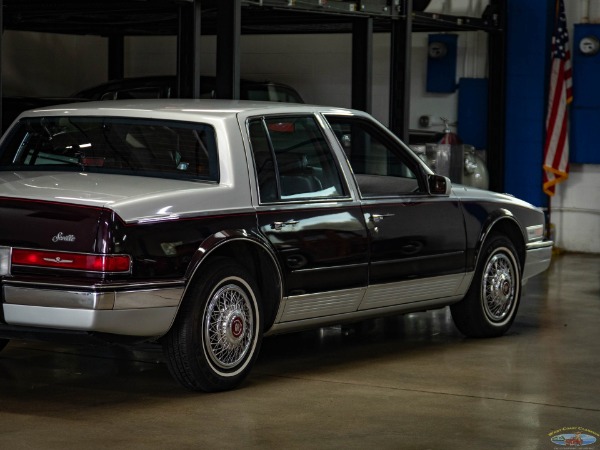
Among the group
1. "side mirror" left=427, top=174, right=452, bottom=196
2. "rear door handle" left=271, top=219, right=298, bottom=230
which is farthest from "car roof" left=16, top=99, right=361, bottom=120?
"side mirror" left=427, top=174, right=452, bottom=196

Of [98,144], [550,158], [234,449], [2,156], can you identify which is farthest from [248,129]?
[550,158]

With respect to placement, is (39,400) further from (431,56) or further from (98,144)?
(431,56)

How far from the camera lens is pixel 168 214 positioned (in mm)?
6082

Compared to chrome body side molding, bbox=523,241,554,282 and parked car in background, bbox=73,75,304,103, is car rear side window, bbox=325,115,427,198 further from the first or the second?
parked car in background, bbox=73,75,304,103

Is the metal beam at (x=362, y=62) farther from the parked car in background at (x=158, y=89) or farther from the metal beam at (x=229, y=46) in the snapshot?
the parked car in background at (x=158, y=89)

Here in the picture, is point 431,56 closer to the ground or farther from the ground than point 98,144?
farther from the ground

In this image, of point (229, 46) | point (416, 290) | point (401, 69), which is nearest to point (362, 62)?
point (401, 69)

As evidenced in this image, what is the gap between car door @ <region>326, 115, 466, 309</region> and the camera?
24.1 feet

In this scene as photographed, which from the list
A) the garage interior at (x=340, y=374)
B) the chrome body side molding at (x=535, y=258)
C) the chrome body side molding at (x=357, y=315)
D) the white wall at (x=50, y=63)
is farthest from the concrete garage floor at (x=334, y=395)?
the white wall at (x=50, y=63)

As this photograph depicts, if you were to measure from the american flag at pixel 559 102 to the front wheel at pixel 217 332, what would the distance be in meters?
8.72

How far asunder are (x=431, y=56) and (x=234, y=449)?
1076cm

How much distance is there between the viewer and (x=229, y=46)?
9.79 metres

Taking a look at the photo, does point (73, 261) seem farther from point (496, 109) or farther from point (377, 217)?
point (496, 109)

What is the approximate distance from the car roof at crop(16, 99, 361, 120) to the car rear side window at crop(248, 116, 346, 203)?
0.26 ft
